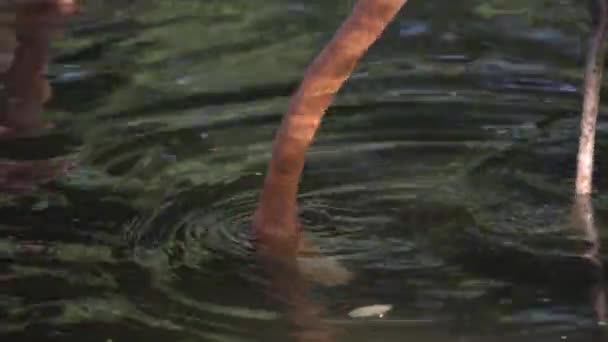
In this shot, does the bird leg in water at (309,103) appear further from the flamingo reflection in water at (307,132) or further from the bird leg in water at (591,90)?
the bird leg in water at (591,90)

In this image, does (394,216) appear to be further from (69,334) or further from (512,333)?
(69,334)

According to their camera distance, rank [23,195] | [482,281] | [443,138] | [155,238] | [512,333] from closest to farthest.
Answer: [512,333], [482,281], [155,238], [23,195], [443,138]

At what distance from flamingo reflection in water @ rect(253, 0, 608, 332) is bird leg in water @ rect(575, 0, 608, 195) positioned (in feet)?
0.46

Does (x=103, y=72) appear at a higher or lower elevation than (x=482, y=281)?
higher

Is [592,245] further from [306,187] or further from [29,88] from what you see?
[29,88]

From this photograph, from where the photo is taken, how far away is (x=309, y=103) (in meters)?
2.70

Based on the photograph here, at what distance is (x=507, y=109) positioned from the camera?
3984mm

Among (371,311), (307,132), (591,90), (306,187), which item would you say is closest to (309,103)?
(307,132)

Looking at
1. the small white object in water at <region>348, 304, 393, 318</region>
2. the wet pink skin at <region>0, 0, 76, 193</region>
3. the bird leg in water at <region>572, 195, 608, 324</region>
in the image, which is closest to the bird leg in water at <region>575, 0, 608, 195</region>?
the bird leg in water at <region>572, 195, 608, 324</region>

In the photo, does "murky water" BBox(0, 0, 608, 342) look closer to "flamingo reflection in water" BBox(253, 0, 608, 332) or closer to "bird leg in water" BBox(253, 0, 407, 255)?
"flamingo reflection in water" BBox(253, 0, 608, 332)

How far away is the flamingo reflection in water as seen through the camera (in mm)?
2639

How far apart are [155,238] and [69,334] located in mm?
481

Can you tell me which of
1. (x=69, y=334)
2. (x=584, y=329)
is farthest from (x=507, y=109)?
(x=69, y=334)

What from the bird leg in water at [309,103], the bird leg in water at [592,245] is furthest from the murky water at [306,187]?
the bird leg in water at [309,103]
